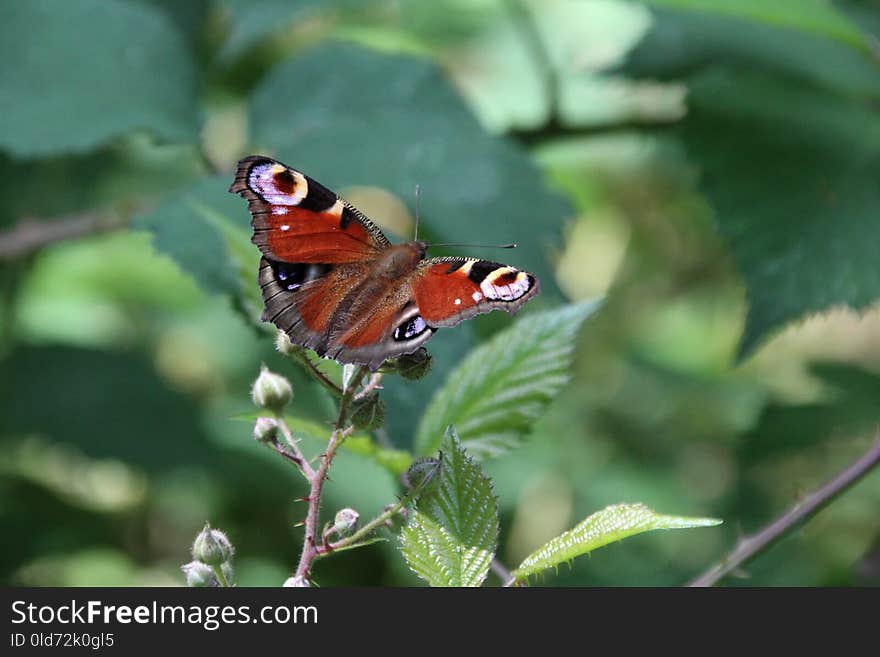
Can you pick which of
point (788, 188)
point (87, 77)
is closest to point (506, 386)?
point (788, 188)

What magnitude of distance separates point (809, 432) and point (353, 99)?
1.10m

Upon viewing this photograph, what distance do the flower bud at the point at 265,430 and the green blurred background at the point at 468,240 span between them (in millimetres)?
266

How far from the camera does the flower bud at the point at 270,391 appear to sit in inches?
37.2

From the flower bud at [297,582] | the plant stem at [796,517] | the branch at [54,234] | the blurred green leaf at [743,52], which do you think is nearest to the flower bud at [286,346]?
the flower bud at [297,582]

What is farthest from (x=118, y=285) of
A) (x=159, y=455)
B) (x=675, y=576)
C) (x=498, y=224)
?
(x=675, y=576)

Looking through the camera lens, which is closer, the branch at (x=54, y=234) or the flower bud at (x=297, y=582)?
the flower bud at (x=297, y=582)

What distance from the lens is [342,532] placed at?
88cm

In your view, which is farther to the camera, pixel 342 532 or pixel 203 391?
pixel 203 391

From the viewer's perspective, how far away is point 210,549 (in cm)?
88

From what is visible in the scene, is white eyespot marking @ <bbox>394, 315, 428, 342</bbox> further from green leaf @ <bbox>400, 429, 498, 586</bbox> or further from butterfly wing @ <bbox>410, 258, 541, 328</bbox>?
green leaf @ <bbox>400, 429, 498, 586</bbox>

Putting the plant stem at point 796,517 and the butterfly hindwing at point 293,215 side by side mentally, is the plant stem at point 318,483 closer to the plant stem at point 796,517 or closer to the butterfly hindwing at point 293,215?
the butterfly hindwing at point 293,215

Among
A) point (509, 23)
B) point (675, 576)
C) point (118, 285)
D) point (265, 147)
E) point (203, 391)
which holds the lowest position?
point (675, 576)

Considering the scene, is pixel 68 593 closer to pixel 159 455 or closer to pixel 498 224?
pixel 498 224

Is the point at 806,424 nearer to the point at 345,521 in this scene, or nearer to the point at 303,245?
the point at 303,245
